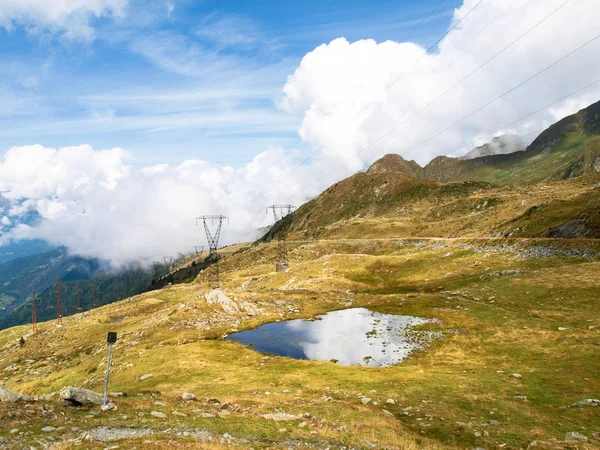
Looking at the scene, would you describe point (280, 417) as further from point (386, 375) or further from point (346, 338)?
point (346, 338)

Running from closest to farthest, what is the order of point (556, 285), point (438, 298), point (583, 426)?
point (583, 426) → point (556, 285) → point (438, 298)

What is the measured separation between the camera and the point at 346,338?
55.9 m

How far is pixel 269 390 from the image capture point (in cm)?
3456

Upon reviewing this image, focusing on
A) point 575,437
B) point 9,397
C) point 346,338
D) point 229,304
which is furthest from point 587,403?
point 229,304

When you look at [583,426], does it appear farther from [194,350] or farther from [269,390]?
[194,350]

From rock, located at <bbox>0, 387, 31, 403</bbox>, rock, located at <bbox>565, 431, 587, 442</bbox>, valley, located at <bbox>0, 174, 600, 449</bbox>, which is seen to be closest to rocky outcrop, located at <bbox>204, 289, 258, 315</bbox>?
valley, located at <bbox>0, 174, 600, 449</bbox>

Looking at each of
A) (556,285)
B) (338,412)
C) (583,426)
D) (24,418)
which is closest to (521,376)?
(583,426)

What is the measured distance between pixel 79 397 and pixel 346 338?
38.5 metres

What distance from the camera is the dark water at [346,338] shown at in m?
48.5

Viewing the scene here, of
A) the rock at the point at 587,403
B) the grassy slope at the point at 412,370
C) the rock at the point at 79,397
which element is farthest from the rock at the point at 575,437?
the rock at the point at 79,397

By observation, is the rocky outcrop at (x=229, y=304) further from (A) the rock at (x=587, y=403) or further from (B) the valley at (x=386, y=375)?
(A) the rock at (x=587, y=403)

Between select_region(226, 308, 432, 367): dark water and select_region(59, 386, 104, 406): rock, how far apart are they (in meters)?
28.0

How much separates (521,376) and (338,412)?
19272mm

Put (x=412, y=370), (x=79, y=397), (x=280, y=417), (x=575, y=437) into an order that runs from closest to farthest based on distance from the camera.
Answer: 1. (x=575, y=437)
2. (x=79, y=397)
3. (x=280, y=417)
4. (x=412, y=370)
